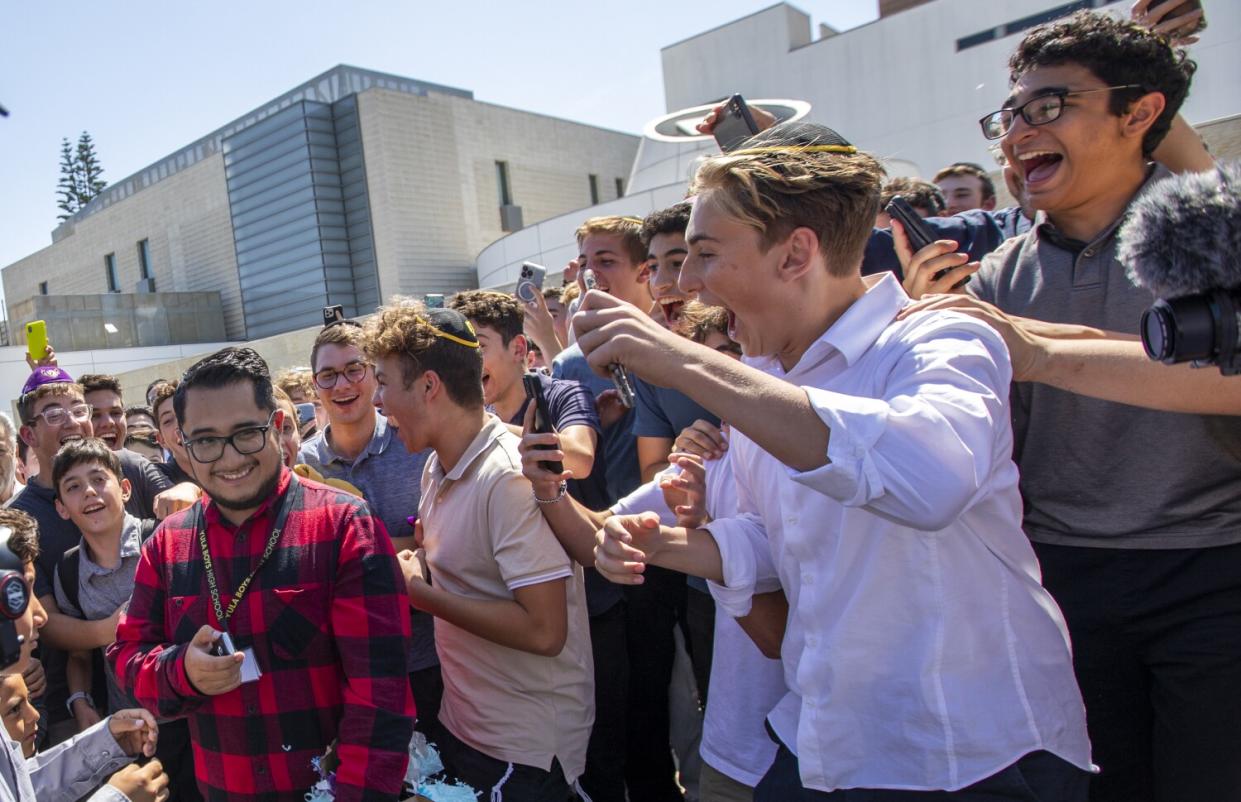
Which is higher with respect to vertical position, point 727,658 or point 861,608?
point 861,608

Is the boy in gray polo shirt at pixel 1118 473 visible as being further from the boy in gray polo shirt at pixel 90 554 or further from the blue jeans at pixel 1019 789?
the boy in gray polo shirt at pixel 90 554

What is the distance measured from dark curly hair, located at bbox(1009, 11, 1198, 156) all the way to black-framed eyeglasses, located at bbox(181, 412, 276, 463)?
93.2 inches

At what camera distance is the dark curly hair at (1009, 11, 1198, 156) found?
2.07 m

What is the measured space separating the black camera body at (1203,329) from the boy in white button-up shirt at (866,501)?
0.90ft

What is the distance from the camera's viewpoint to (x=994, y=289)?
7.67 feet

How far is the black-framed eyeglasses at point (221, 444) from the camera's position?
7.77ft

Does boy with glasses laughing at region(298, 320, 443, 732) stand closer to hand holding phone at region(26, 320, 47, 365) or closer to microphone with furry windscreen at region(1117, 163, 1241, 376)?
microphone with furry windscreen at region(1117, 163, 1241, 376)

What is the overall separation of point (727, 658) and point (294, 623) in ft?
3.98

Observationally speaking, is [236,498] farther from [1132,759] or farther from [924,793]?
[1132,759]

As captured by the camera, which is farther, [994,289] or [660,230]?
[660,230]

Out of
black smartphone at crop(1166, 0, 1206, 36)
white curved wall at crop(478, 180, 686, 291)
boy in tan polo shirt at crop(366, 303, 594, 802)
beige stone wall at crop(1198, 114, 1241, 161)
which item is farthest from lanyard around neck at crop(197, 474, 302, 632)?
white curved wall at crop(478, 180, 686, 291)

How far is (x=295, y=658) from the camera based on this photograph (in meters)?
2.26

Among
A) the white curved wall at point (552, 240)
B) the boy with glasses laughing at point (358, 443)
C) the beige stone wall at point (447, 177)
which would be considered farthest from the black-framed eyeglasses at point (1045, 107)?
the beige stone wall at point (447, 177)

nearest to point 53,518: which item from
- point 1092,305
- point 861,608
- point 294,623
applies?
point 294,623
